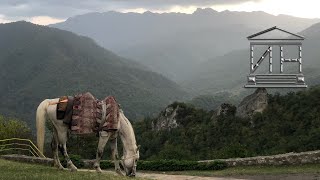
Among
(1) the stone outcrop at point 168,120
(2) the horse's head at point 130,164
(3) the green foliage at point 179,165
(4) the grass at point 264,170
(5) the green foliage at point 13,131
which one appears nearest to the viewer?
(2) the horse's head at point 130,164

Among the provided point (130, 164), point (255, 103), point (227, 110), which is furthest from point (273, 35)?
point (130, 164)

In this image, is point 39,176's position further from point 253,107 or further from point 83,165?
point 253,107

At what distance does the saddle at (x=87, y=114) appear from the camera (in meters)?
16.3

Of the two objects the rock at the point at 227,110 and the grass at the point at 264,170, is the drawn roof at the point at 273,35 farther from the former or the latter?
the grass at the point at 264,170

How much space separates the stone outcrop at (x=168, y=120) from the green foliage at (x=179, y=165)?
43836 mm

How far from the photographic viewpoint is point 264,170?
72.6ft

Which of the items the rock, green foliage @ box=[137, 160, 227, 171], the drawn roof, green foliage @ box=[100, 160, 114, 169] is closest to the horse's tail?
green foliage @ box=[100, 160, 114, 169]

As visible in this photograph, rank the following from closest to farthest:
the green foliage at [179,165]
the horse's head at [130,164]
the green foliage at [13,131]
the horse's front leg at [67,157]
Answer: the horse's head at [130,164], the horse's front leg at [67,157], the green foliage at [179,165], the green foliage at [13,131]

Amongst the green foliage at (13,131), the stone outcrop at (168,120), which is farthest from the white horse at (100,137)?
the stone outcrop at (168,120)

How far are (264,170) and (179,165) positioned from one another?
4.81 metres

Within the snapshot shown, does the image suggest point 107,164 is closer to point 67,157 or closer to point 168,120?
point 67,157

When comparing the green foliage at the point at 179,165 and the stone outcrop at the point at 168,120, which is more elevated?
the green foliage at the point at 179,165

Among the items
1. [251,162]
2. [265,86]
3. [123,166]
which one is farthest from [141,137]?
[123,166]

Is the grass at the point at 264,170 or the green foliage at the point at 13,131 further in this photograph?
the green foliage at the point at 13,131
